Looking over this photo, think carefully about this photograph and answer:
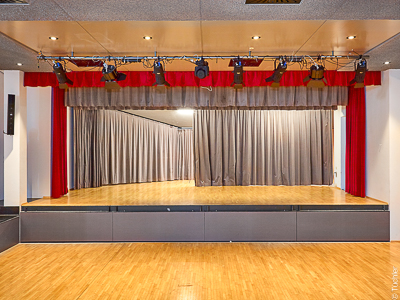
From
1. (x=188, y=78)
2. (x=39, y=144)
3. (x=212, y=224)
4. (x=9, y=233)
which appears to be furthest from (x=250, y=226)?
(x=39, y=144)

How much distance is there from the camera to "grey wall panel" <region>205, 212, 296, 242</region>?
5.28 m

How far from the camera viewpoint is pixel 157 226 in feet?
17.4

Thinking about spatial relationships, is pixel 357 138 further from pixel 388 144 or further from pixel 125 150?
pixel 125 150

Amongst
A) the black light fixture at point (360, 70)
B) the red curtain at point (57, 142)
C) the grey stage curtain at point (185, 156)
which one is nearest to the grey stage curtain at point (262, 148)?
the grey stage curtain at point (185, 156)

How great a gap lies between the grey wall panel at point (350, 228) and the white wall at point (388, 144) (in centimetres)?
19

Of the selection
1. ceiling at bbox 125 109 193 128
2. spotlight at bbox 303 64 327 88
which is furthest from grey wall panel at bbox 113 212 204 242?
ceiling at bbox 125 109 193 128

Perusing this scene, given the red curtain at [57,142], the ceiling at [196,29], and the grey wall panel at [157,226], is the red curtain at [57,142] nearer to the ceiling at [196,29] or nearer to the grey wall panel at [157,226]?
the ceiling at [196,29]

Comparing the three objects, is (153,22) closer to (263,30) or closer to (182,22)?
(182,22)

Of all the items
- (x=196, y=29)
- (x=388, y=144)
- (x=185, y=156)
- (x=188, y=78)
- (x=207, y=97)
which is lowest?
(x=185, y=156)

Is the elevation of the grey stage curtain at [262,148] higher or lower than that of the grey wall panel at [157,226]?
higher

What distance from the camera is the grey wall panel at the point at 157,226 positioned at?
5.30 metres

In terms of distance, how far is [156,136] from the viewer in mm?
11008

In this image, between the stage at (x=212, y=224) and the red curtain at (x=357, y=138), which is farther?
the red curtain at (x=357, y=138)

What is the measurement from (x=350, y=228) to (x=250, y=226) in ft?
5.63
